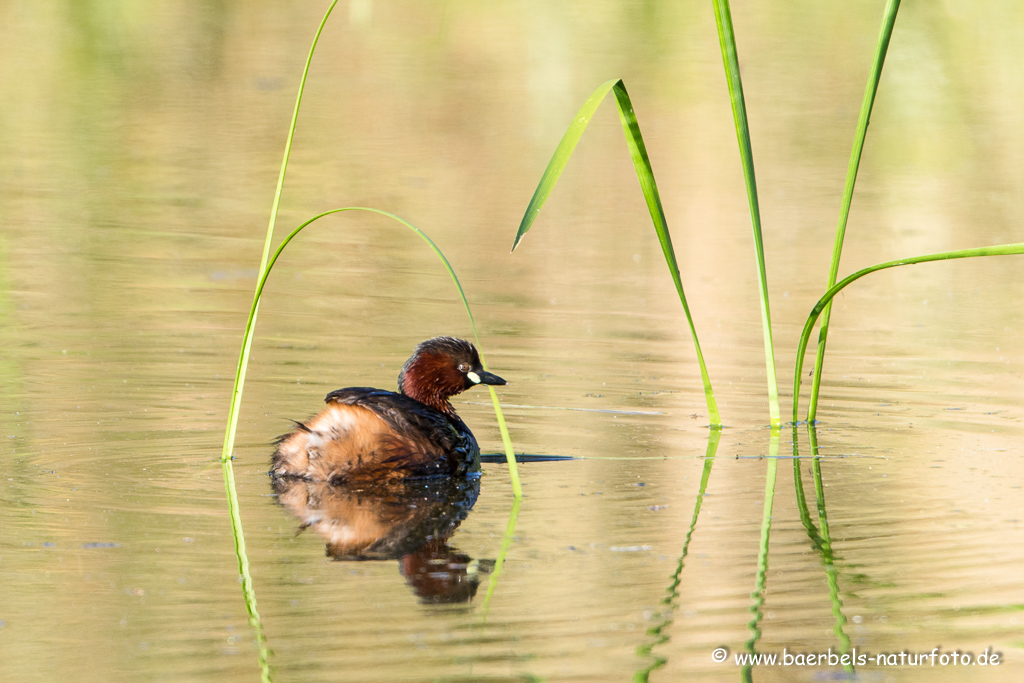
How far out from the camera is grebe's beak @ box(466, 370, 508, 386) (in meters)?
6.05

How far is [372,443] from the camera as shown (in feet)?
18.4

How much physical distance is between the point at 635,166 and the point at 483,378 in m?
1.07

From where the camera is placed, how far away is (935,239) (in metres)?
11.4

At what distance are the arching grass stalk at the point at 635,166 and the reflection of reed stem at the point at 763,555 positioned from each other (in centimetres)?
47

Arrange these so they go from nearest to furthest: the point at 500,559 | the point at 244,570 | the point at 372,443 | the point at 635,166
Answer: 1. the point at 244,570
2. the point at 500,559
3. the point at 372,443
4. the point at 635,166

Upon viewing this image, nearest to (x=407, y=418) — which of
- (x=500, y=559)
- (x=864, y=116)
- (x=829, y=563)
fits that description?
(x=500, y=559)

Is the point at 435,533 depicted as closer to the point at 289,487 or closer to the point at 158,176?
the point at 289,487

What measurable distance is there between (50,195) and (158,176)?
4.02 feet

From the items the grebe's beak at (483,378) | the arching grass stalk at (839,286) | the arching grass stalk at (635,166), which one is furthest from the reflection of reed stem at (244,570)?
the arching grass stalk at (839,286)

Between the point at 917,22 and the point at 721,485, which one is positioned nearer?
the point at 721,485

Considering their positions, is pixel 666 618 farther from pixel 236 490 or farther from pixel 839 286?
pixel 839 286

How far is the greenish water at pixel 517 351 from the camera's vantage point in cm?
410

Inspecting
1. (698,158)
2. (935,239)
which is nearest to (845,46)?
(698,158)

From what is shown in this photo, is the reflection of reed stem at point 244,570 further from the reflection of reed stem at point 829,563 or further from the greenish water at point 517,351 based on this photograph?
the reflection of reed stem at point 829,563
